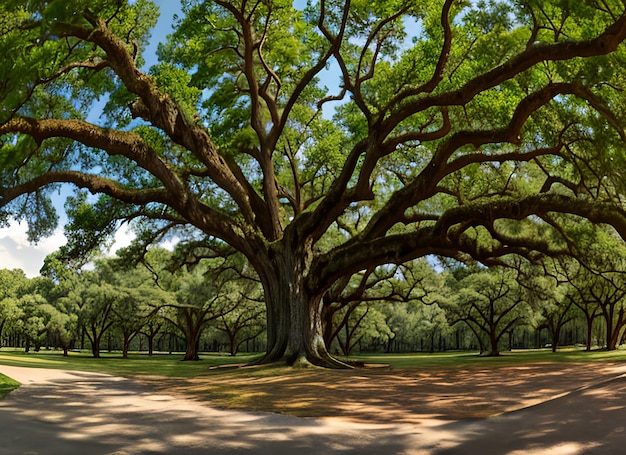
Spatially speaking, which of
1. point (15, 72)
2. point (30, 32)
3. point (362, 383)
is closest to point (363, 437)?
point (362, 383)

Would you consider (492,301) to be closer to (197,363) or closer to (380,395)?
(197,363)

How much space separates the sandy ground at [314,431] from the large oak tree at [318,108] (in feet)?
25.6

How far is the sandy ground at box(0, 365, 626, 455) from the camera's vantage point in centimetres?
462

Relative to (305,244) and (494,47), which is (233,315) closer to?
(305,244)

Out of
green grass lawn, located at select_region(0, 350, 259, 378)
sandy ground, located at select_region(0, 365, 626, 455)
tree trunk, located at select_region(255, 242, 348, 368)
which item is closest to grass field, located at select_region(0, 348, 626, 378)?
green grass lawn, located at select_region(0, 350, 259, 378)

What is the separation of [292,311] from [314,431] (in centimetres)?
1123

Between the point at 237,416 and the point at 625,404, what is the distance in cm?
413

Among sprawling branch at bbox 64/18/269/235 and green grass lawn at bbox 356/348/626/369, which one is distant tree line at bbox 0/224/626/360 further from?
sprawling branch at bbox 64/18/269/235

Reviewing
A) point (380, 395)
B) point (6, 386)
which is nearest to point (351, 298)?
point (380, 395)

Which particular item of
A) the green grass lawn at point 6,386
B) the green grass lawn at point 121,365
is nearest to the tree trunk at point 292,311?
the green grass lawn at point 121,365

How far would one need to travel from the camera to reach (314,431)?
17.9ft

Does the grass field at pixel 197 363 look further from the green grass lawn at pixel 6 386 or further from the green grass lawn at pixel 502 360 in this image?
the green grass lawn at pixel 6 386

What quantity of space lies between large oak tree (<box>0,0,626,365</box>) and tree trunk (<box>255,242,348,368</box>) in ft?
0.20

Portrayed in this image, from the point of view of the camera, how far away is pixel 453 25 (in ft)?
55.2
